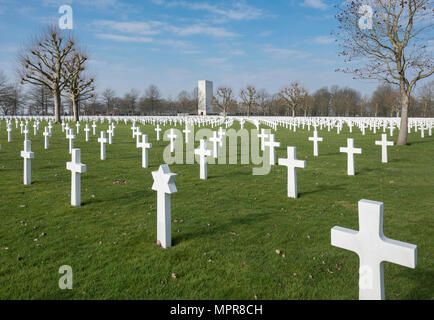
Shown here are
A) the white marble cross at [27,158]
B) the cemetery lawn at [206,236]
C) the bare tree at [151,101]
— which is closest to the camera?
the cemetery lawn at [206,236]

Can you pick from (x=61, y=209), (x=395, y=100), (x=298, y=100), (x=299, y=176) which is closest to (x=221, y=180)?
(x=299, y=176)

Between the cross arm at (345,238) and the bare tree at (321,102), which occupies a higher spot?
the bare tree at (321,102)

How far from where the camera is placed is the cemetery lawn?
3.32 metres

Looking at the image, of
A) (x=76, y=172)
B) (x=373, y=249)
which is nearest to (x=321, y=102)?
(x=76, y=172)

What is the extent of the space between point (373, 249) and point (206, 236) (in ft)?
8.56

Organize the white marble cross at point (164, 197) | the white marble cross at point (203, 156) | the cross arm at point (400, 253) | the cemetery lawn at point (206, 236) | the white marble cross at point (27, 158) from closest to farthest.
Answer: the cross arm at point (400, 253) → the cemetery lawn at point (206, 236) → the white marble cross at point (164, 197) → the white marble cross at point (27, 158) → the white marble cross at point (203, 156)

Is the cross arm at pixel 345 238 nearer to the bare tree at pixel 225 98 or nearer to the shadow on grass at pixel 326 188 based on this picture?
the shadow on grass at pixel 326 188

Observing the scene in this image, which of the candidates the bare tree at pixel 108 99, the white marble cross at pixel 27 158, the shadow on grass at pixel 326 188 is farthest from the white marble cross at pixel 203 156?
the bare tree at pixel 108 99

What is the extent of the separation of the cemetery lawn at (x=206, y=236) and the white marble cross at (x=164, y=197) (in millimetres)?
165

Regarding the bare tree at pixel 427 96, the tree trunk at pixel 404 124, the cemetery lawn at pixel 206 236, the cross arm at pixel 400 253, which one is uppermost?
the bare tree at pixel 427 96

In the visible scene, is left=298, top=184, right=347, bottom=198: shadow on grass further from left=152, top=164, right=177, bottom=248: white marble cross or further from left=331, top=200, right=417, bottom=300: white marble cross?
left=331, top=200, right=417, bottom=300: white marble cross

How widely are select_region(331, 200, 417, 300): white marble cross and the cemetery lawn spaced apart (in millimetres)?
748

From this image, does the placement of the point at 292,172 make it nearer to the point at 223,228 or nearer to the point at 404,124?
the point at 223,228

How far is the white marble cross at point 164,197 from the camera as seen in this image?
4.11m
